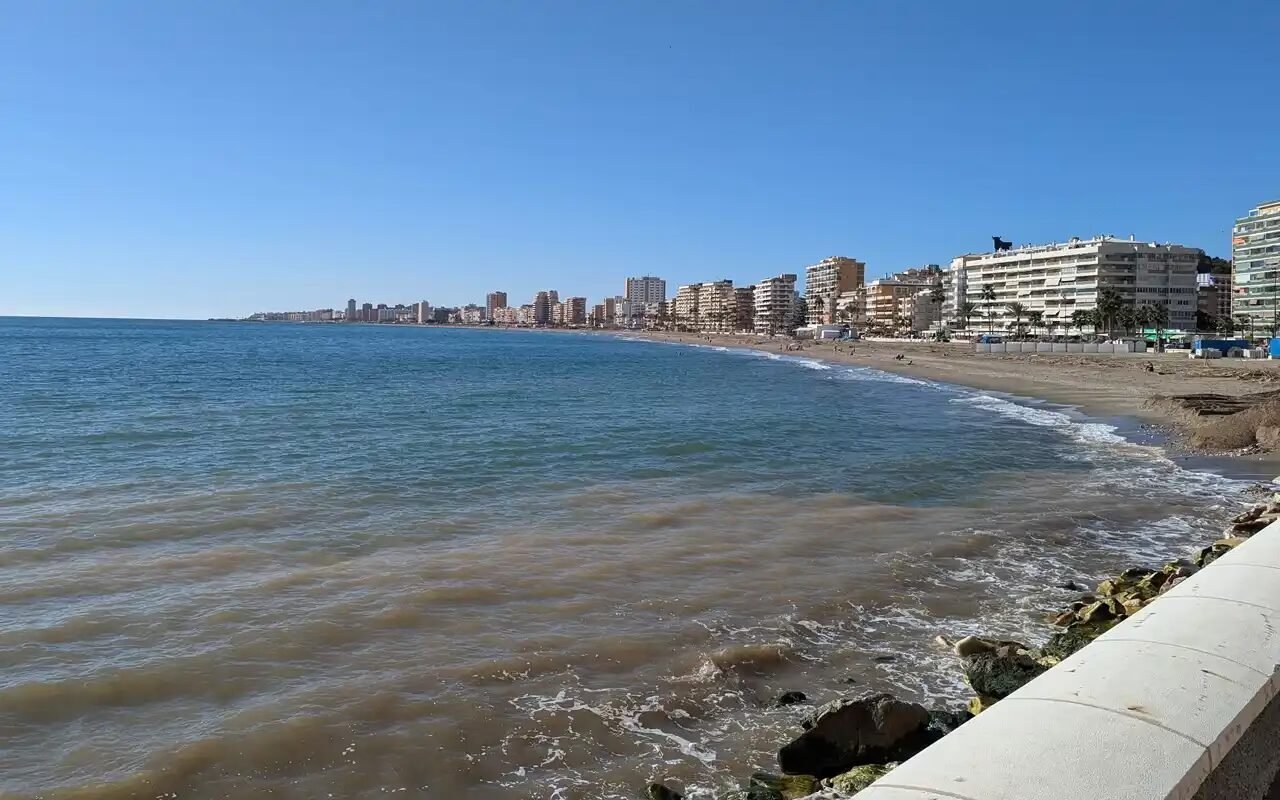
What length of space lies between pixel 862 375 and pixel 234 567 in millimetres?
A: 50478

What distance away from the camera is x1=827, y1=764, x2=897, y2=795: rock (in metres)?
4.39

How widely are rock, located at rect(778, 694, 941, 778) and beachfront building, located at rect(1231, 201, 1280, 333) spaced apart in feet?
369

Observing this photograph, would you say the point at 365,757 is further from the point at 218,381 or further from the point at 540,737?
the point at 218,381

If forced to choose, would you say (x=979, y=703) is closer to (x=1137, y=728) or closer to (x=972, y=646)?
(x=972, y=646)

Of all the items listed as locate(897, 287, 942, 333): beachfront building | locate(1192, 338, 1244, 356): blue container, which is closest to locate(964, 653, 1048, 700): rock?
locate(1192, 338, 1244, 356): blue container

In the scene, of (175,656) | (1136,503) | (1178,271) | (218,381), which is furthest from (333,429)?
(1178,271)

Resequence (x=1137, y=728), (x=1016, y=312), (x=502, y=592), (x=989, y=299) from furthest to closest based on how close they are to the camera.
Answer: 1. (x=989, y=299)
2. (x=1016, y=312)
3. (x=502, y=592)
4. (x=1137, y=728)

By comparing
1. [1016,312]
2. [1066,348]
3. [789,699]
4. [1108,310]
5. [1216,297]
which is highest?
[1216,297]

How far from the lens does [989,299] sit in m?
128

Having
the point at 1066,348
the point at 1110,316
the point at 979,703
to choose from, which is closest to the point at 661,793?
the point at 979,703

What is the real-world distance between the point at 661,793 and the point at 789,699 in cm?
171

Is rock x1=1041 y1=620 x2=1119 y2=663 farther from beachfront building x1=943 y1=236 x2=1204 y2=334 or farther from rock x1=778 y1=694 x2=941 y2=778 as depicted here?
beachfront building x1=943 y1=236 x2=1204 y2=334

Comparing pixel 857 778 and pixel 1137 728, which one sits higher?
pixel 1137 728

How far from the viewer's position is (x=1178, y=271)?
114000 millimetres
